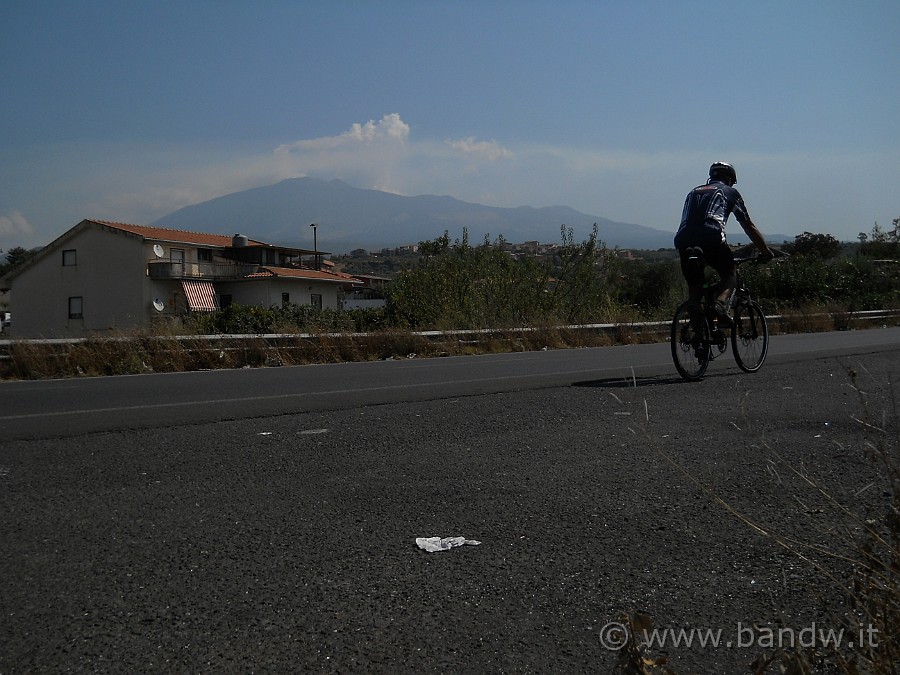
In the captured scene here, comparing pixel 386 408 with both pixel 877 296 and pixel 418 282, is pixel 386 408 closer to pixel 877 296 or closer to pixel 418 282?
pixel 418 282

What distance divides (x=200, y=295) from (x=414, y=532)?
2573 inches

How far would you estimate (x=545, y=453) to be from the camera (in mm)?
5008

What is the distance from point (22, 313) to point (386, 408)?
65.6 metres

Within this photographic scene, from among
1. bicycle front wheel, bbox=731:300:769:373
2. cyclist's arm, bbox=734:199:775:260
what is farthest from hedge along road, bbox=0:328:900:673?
cyclist's arm, bbox=734:199:775:260

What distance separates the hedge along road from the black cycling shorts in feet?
5.59

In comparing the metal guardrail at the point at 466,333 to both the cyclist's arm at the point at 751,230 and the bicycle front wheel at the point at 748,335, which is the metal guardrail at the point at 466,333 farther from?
the cyclist's arm at the point at 751,230

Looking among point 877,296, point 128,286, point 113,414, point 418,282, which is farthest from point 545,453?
point 128,286

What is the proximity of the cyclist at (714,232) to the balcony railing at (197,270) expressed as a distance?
58.5 meters

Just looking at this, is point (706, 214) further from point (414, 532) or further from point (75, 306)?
point (75, 306)

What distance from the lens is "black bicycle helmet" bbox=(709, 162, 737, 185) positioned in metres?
8.46

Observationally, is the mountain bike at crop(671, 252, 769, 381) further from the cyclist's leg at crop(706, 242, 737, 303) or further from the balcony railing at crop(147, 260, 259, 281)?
the balcony railing at crop(147, 260, 259, 281)

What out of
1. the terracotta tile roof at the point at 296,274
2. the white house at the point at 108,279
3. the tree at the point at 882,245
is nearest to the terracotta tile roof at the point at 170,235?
the white house at the point at 108,279

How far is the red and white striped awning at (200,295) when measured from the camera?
63.8 metres

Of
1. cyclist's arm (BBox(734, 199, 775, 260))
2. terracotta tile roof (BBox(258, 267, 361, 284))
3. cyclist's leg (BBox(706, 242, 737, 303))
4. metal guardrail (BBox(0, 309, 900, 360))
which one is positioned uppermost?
terracotta tile roof (BBox(258, 267, 361, 284))
